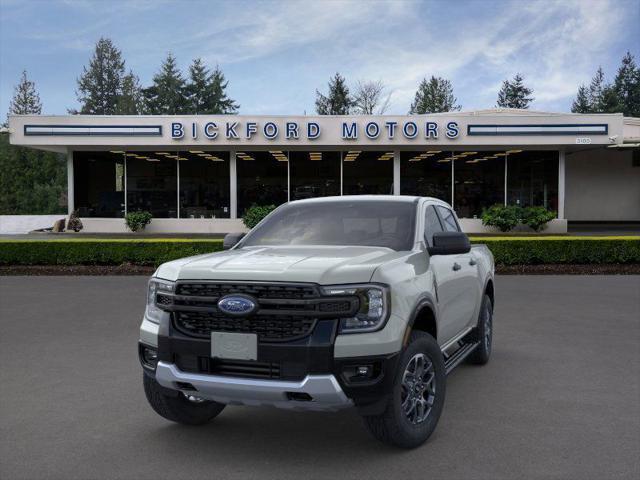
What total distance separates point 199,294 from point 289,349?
721 mm

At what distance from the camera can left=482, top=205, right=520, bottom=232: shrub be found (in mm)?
25922

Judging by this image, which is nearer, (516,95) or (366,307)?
(366,307)

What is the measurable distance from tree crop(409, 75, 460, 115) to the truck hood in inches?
2961

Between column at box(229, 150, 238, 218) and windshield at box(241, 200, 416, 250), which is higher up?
column at box(229, 150, 238, 218)

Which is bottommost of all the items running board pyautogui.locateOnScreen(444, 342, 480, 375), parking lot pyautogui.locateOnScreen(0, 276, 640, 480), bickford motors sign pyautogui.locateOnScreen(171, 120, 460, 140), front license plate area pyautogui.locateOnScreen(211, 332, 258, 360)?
parking lot pyautogui.locateOnScreen(0, 276, 640, 480)

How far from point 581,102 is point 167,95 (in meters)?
54.4

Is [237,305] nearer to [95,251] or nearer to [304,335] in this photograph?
[304,335]

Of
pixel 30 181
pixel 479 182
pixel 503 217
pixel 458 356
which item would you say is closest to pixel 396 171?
pixel 479 182

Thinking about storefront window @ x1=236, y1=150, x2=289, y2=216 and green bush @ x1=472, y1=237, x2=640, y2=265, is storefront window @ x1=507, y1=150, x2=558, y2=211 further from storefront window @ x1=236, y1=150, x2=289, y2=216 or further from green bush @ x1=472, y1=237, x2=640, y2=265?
green bush @ x1=472, y1=237, x2=640, y2=265

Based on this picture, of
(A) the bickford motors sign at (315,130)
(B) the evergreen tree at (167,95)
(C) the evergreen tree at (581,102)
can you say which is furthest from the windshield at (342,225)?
(C) the evergreen tree at (581,102)

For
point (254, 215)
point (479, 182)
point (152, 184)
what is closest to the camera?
point (254, 215)

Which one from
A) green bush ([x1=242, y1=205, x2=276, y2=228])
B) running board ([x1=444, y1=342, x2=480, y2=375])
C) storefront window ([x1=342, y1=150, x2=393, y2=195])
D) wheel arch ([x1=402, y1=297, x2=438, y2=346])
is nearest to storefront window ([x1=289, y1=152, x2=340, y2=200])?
storefront window ([x1=342, y1=150, x2=393, y2=195])

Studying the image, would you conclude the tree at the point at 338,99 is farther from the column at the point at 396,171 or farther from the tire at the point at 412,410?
the tire at the point at 412,410

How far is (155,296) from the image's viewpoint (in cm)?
431
